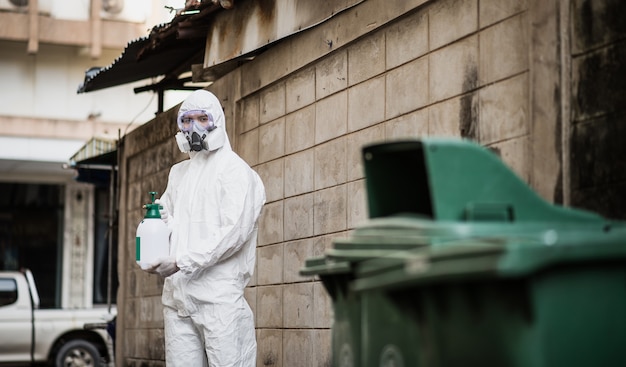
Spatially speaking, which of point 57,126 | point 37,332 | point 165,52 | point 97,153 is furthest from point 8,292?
point 165,52

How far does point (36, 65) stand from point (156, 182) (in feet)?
44.3

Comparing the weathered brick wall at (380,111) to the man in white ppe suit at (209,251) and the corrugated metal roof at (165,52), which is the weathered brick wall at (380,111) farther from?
the man in white ppe suit at (209,251)

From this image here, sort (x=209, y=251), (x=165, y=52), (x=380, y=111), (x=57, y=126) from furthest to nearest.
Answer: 1. (x=57, y=126)
2. (x=165, y=52)
3. (x=380, y=111)
4. (x=209, y=251)

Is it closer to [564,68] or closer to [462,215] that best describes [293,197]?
[564,68]

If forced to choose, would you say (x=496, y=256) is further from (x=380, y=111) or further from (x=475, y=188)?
(x=380, y=111)

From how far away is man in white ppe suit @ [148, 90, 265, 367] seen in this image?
7219 mm

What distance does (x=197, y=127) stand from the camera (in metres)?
7.56

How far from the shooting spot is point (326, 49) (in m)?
8.70

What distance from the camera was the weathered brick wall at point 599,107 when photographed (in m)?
5.24

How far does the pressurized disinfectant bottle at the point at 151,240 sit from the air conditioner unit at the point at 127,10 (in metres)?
19.0

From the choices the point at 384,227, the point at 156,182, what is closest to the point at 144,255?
the point at 384,227

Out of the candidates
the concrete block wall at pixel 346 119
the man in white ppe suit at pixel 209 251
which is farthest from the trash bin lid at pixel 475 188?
the man in white ppe suit at pixel 209 251

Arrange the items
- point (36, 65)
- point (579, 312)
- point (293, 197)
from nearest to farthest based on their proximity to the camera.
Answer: point (579, 312) < point (293, 197) < point (36, 65)

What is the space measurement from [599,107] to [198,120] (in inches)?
117
